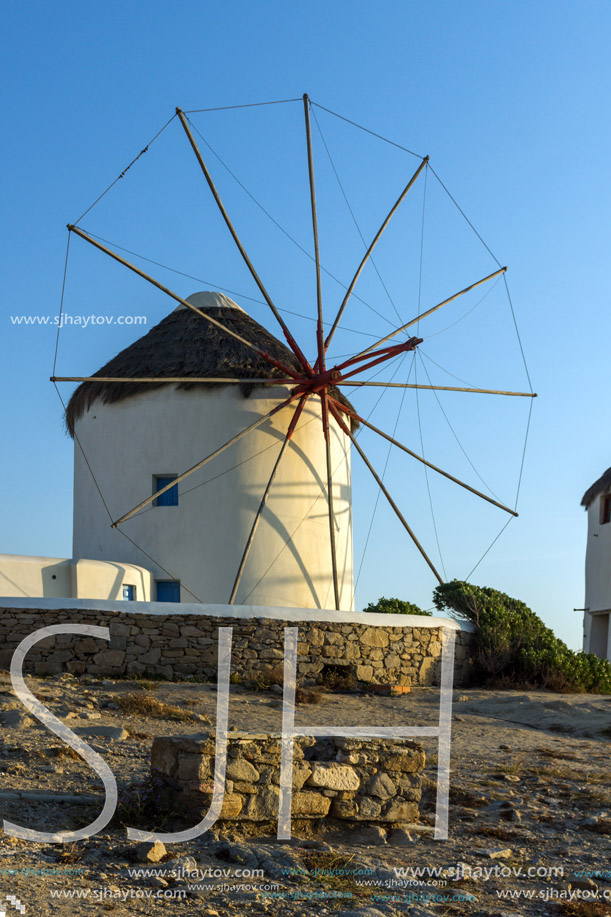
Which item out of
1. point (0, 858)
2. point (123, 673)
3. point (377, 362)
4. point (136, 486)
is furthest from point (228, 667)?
point (0, 858)

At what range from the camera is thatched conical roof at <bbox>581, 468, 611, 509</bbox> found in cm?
2122

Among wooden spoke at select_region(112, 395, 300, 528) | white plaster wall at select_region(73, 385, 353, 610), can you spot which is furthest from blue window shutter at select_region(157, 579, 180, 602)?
wooden spoke at select_region(112, 395, 300, 528)

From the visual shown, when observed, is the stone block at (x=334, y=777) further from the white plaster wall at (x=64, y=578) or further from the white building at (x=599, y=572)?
the white building at (x=599, y=572)

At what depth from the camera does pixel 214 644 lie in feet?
43.9

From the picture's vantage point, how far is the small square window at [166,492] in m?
15.7

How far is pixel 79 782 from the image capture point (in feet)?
23.1

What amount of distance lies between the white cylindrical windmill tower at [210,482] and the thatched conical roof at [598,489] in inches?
287

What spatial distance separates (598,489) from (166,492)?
10360 mm

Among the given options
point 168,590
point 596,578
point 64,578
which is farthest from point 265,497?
point 596,578

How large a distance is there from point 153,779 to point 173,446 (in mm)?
9718

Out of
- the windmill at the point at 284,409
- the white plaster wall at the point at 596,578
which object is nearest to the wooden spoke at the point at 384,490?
the windmill at the point at 284,409

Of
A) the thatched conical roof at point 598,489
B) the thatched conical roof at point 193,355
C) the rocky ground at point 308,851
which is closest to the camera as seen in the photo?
the rocky ground at point 308,851

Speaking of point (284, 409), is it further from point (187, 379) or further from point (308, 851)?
point (308, 851)

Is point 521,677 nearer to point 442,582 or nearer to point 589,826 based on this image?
point 442,582
